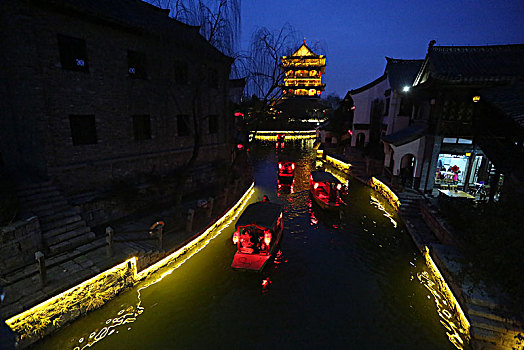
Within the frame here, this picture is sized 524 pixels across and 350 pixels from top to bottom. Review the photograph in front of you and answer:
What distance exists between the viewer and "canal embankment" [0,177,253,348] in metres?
7.27

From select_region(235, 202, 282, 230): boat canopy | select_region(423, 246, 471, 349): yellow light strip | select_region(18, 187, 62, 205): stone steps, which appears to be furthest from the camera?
select_region(235, 202, 282, 230): boat canopy

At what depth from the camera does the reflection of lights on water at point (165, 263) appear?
25.6 feet

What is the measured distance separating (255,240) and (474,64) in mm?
18685

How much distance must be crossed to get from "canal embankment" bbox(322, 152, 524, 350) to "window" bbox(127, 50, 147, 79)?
60.2 ft

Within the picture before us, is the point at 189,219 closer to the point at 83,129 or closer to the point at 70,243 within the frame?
the point at 70,243

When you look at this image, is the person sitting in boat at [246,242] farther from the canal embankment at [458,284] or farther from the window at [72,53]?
the window at [72,53]

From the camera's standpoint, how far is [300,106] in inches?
2844

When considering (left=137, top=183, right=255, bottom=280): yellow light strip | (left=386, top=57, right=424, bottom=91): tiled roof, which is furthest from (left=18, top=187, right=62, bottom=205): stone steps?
(left=386, top=57, right=424, bottom=91): tiled roof

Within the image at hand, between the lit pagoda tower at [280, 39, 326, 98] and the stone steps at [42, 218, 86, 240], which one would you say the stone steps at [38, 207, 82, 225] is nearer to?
the stone steps at [42, 218, 86, 240]

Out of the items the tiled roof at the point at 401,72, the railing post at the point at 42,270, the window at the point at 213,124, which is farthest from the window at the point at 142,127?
the tiled roof at the point at 401,72

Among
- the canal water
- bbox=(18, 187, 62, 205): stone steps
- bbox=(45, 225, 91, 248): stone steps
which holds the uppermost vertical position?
bbox=(18, 187, 62, 205): stone steps

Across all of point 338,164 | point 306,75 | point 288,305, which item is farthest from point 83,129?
point 306,75

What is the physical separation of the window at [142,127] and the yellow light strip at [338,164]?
21.1 metres

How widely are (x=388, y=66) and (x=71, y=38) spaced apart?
27540mm
